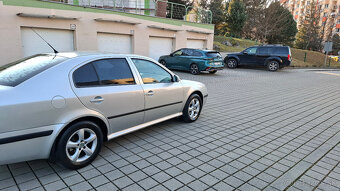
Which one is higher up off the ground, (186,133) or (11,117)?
(11,117)

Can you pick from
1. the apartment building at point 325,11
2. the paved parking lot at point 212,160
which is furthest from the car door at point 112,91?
the apartment building at point 325,11

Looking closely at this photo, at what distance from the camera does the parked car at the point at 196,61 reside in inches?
540

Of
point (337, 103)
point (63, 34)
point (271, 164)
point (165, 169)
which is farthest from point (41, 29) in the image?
point (337, 103)

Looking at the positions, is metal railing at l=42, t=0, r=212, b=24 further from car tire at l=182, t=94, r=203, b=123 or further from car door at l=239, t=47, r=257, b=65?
car tire at l=182, t=94, r=203, b=123

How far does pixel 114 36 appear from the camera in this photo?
14.4m

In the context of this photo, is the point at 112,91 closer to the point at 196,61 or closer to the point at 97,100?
the point at 97,100

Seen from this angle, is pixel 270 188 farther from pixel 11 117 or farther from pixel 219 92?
pixel 219 92

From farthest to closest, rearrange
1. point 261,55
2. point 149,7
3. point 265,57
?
point 149,7, point 261,55, point 265,57

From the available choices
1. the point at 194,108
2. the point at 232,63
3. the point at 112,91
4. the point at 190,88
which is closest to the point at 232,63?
the point at 232,63

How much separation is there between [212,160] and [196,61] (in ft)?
35.1

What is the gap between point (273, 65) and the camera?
17.8 m

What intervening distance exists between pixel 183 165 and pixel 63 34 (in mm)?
11232

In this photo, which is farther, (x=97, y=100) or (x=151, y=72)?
(x=151, y=72)

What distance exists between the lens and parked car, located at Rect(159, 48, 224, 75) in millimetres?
13727
